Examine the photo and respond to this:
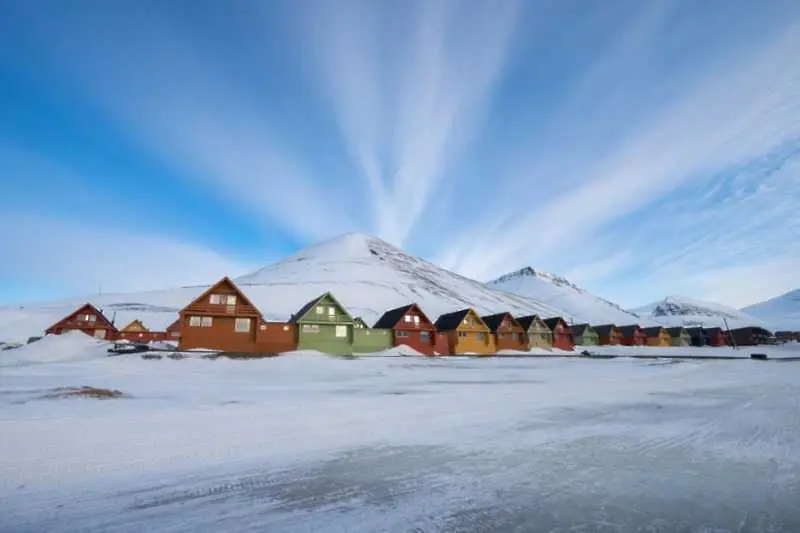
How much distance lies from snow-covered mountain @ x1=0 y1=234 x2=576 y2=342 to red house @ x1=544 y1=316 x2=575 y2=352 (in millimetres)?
51514

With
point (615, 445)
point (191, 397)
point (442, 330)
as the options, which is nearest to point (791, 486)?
point (615, 445)

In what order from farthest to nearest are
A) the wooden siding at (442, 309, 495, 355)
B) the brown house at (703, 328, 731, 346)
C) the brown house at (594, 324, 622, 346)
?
1. the brown house at (703, 328, 731, 346)
2. the brown house at (594, 324, 622, 346)
3. the wooden siding at (442, 309, 495, 355)

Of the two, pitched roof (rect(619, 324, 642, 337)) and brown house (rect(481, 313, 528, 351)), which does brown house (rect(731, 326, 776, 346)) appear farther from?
brown house (rect(481, 313, 528, 351))

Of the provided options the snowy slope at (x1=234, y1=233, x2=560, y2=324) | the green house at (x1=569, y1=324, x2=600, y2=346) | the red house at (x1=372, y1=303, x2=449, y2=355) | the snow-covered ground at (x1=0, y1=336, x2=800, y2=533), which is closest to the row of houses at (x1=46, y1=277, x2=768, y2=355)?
the red house at (x1=372, y1=303, x2=449, y2=355)

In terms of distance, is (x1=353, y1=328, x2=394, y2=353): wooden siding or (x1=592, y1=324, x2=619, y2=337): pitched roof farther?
(x1=592, y1=324, x2=619, y2=337): pitched roof

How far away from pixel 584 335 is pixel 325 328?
69.2 metres

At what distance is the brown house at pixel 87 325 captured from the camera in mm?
58384

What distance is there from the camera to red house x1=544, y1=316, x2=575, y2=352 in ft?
230

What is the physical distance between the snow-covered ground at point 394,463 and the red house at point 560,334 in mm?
57987

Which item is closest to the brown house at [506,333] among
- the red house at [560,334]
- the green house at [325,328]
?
the red house at [560,334]

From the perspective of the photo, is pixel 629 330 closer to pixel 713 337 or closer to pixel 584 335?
pixel 584 335

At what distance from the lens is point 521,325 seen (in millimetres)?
67062

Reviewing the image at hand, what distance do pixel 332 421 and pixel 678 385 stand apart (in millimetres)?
19022

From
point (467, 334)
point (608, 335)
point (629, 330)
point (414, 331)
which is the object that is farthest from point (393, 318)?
point (629, 330)
